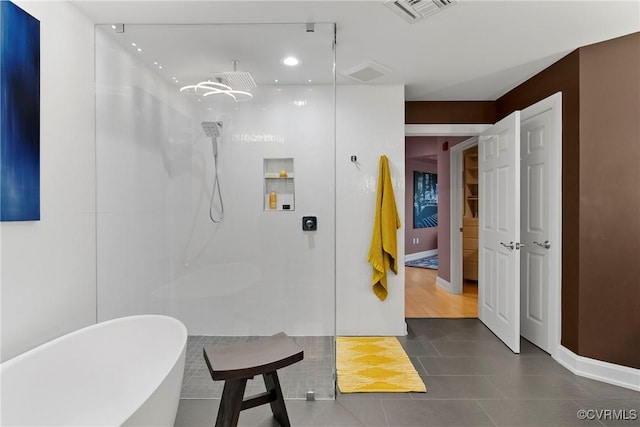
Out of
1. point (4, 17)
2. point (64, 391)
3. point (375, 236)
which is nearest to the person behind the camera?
point (4, 17)

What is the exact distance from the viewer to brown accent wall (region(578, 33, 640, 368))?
7.48 ft

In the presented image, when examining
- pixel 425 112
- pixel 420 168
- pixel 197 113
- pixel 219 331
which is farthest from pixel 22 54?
pixel 420 168

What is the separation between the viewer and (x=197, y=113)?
2.26m

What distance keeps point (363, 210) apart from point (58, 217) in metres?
2.29

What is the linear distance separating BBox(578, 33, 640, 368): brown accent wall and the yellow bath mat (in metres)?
1.30

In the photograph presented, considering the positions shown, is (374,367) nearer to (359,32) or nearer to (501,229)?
(501,229)

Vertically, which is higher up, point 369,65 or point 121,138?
point 369,65

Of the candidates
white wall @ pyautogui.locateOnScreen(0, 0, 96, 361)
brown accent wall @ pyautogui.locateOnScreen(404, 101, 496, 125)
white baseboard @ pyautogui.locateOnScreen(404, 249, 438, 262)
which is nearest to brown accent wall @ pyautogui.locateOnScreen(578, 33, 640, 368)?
brown accent wall @ pyautogui.locateOnScreen(404, 101, 496, 125)

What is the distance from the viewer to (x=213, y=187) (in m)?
2.30

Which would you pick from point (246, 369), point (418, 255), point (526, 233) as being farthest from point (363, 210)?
point (418, 255)

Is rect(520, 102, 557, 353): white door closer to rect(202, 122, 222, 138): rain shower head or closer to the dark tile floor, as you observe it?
the dark tile floor

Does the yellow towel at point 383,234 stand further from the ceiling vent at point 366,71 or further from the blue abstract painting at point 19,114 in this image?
the blue abstract painting at point 19,114

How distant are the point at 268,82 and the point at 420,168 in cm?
636

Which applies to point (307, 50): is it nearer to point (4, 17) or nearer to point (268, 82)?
point (268, 82)
